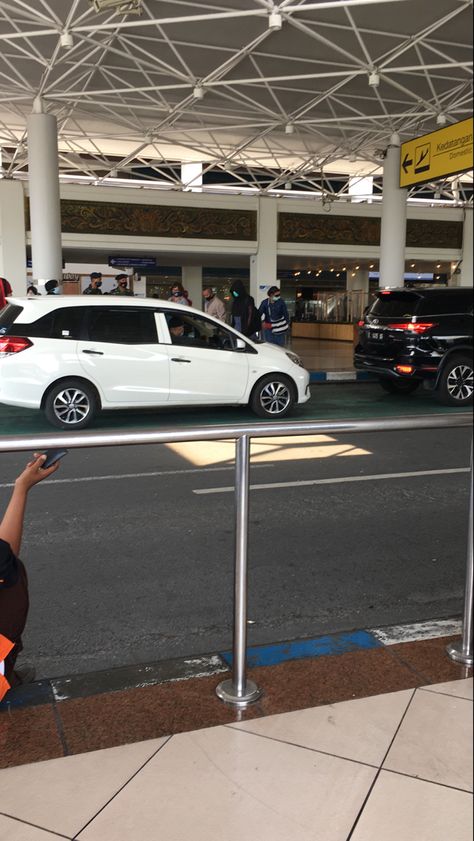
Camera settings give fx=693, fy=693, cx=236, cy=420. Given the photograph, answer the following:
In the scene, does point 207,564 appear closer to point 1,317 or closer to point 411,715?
point 411,715

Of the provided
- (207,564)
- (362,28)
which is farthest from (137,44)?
(207,564)

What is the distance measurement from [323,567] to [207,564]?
0.68 metres

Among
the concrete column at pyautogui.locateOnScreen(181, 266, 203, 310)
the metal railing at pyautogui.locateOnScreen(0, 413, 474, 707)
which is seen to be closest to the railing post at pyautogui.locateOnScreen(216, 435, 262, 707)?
the metal railing at pyautogui.locateOnScreen(0, 413, 474, 707)

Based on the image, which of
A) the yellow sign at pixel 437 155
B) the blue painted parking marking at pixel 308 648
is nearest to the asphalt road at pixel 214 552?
the blue painted parking marking at pixel 308 648

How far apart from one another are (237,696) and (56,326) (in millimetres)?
4863

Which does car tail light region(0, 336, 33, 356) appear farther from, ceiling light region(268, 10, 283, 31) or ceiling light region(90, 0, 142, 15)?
ceiling light region(268, 10, 283, 31)

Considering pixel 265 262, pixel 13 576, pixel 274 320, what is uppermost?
pixel 265 262

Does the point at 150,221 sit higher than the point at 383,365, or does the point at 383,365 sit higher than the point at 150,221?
the point at 150,221

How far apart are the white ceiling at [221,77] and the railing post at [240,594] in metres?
6.09

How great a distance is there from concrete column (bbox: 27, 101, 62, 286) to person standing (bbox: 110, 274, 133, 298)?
7.17 m

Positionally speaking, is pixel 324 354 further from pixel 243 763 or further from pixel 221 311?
pixel 243 763

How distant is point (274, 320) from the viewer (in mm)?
13102

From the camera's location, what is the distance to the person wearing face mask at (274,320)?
42.7 feet

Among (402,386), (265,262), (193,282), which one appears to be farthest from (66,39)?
(193,282)
